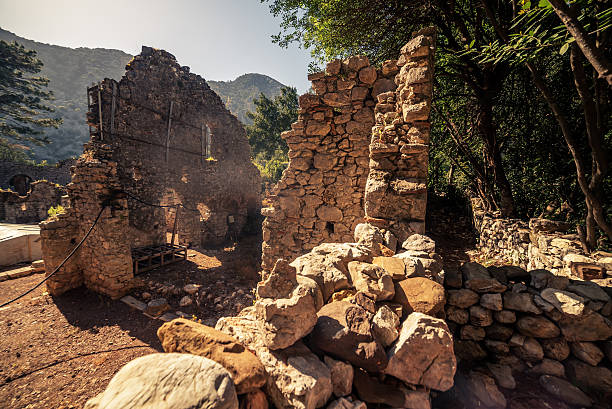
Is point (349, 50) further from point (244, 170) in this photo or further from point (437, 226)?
point (244, 170)

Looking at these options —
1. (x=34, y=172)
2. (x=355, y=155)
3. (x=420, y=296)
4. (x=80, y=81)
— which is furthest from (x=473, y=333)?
(x=80, y=81)

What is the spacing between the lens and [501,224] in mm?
5594

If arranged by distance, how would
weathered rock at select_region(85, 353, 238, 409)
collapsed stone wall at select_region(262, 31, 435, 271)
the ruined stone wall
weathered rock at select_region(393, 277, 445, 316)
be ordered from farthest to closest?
the ruined stone wall < collapsed stone wall at select_region(262, 31, 435, 271) < weathered rock at select_region(393, 277, 445, 316) < weathered rock at select_region(85, 353, 238, 409)

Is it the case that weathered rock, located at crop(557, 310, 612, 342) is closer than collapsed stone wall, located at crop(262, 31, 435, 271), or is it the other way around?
weathered rock, located at crop(557, 310, 612, 342)

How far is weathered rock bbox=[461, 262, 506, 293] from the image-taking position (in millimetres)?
2012

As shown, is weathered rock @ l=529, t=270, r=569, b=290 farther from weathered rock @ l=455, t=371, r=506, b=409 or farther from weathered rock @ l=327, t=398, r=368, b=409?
weathered rock @ l=327, t=398, r=368, b=409

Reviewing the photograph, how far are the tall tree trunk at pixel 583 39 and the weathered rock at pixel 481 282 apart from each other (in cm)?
224

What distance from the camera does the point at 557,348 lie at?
1.85m

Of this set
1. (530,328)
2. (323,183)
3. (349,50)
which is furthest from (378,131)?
(349,50)

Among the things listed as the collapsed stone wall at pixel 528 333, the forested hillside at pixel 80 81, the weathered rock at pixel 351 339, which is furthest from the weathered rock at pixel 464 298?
the forested hillside at pixel 80 81

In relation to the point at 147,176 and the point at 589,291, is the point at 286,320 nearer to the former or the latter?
the point at 589,291

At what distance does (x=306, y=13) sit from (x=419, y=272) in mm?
8782

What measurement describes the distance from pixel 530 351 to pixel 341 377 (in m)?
1.76

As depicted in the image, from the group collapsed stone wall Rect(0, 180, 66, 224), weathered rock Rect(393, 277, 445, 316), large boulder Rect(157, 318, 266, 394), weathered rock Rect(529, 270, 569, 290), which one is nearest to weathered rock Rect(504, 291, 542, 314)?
weathered rock Rect(529, 270, 569, 290)
